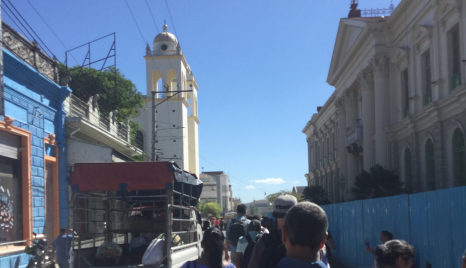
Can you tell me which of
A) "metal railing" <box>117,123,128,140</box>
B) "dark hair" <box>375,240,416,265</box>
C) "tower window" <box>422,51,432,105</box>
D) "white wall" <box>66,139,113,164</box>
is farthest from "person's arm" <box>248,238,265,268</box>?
"metal railing" <box>117,123,128,140</box>

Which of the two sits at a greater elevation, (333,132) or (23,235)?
(333,132)

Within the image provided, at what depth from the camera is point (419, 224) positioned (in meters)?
9.46

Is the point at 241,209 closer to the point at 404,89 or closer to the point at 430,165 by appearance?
the point at 430,165

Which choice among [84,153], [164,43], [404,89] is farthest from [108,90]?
[164,43]

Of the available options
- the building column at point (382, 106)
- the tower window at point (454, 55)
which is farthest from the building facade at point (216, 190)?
the tower window at point (454, 55)

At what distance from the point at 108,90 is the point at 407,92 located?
52.1ft

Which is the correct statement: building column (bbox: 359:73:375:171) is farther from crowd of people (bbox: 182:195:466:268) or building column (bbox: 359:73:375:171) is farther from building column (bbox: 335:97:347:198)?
crowd of people (bbox: 182:195:466:268)

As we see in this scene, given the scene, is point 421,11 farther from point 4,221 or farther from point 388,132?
point 4,221

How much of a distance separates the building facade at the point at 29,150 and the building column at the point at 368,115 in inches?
732

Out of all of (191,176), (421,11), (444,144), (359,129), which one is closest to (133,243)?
(191,176)

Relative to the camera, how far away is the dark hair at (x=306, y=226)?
287 centimetres

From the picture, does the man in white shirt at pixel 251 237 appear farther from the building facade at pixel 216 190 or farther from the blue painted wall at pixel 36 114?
the building facade at pixel 216 190

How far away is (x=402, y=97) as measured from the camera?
25.6 metres

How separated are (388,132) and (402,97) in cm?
204
